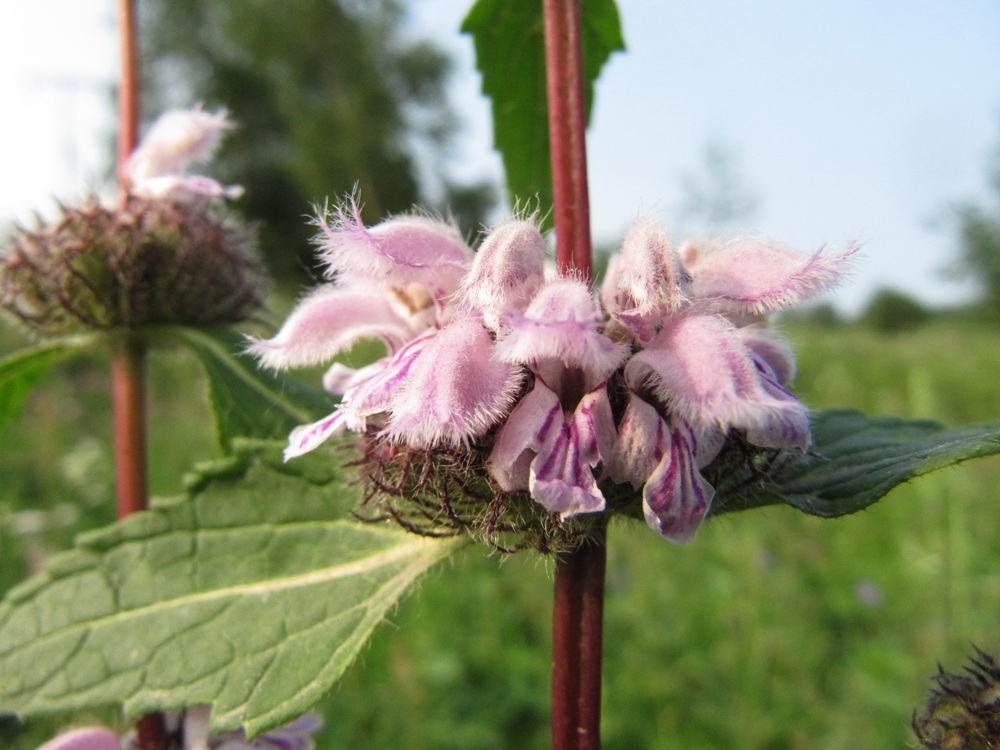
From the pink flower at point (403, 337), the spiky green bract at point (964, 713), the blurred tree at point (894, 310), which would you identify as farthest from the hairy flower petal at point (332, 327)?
the blurred tree at point (894, 310)

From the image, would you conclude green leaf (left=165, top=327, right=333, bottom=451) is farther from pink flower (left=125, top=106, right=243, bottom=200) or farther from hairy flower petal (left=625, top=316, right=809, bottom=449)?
hairy flower petal (left=625, top=316, right=809, bottom=449)

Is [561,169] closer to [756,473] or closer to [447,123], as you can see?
[756,473]

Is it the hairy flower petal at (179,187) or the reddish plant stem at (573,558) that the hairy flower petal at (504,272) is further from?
the hairy flower petal at (179,187)

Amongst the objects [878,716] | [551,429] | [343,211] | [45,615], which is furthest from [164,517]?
[878,716]

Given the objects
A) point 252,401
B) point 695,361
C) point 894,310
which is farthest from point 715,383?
point 894,310

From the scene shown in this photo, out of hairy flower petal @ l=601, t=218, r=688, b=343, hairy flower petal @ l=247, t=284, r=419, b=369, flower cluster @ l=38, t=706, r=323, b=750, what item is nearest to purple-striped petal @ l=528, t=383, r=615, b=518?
hairy flower petal @ l=601, t=218, r=688, b=343

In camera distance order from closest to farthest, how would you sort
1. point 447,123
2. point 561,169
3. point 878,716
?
point 561,169
point 878,716
point 447,123

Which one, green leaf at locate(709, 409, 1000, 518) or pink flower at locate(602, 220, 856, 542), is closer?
pink flower at locate(602, 220, 856, 542)
